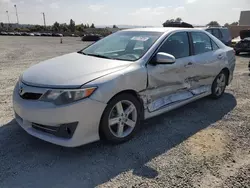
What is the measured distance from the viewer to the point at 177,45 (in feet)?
13.9

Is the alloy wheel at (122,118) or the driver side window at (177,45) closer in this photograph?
the alloy wheel at (122,118)

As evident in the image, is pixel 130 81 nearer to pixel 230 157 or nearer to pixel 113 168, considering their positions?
pixel 113 168

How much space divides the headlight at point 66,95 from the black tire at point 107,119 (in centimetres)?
37

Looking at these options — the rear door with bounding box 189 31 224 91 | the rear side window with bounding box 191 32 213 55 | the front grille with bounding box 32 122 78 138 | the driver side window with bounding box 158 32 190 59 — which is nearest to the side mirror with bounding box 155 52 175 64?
the driver side window with bounding box 158 32 190 59

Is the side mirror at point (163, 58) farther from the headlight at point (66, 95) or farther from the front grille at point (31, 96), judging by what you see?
the front grille at point (31, 96)

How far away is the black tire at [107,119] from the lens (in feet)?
10.2

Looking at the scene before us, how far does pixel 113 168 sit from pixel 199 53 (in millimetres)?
2854

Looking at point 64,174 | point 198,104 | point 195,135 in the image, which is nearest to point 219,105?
point 198,104

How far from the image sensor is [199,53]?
15.2 feet

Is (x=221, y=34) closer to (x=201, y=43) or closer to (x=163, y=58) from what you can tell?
(x=201, y=43)

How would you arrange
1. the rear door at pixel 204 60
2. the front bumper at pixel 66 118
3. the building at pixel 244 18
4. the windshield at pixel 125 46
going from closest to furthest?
the front bumper at pixel 66 118 → the windshield at pixel 125 46 → the rear door at pixel 204 60 → the building at pixel 244 18


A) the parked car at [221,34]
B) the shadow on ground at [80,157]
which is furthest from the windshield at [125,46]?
the parked car at [221,34]

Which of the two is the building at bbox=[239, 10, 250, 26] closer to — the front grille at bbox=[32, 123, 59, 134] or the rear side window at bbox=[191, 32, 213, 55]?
the rear side window at bbox=[191, 32, 213, 55]

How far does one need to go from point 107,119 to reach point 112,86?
0.42 m
